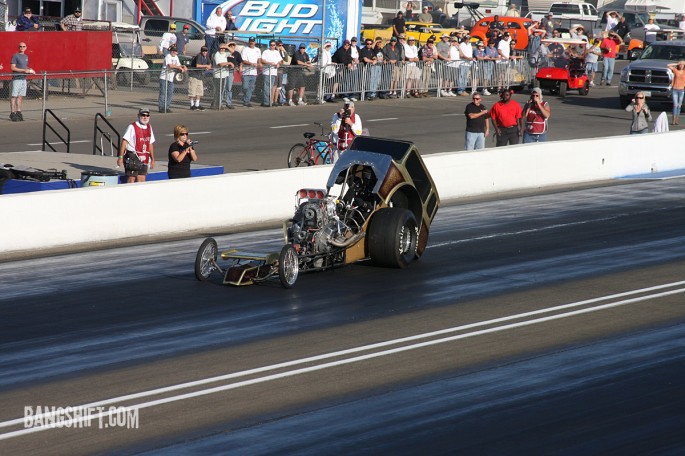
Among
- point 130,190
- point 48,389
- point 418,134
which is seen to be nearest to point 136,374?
point 48,389

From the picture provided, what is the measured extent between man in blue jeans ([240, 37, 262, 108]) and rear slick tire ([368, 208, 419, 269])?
61.1 ft

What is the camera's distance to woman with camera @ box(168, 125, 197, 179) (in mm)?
18828

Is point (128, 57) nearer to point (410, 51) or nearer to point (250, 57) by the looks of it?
point (250, 57)

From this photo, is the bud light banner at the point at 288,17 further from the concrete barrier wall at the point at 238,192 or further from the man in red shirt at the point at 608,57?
the concrete barrier wall at the point at 238,192

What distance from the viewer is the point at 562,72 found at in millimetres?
40406

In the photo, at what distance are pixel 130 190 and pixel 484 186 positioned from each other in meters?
7.92

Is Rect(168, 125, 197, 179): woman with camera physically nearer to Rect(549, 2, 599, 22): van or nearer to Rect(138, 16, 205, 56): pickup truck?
Rect(138, 16, 205, 56): pickup truck

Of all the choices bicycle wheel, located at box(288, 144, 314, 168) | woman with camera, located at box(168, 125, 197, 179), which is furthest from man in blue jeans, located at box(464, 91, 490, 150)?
woman with camera, located at box(168, 125, 197, 179)

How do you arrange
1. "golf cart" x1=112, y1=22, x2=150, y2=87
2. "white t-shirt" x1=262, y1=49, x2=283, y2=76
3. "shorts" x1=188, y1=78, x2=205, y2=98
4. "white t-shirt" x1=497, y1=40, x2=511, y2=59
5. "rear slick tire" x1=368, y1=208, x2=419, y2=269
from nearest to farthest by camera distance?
"rear slick tire" x1=368, y1=208, x2=419, y2=269, "shorts" x1=188, y1=78, x2=205, y2=98, "white t-shirt" x1=262, y1=49, x2=283, y2=76, "golf cart" x1=112, y1=22, x2=150, y2=87, "white t-shirt" x1=497, y1=40, x2=511, y2=59

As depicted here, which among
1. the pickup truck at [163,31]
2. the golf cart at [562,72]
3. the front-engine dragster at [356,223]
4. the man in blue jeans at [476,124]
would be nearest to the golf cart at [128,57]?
the pickup truck at [163,31]

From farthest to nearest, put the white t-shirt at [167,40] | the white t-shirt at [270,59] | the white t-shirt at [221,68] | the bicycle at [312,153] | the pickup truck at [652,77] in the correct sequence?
the pickup truck at [652,77] → the white t-shirt at [167,40] → the white t-shirt at [270,59] → the white t-shirt at [221,68] → the bicycle at [312,153]

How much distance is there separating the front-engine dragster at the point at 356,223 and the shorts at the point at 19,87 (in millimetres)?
15822

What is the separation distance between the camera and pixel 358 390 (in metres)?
9.79

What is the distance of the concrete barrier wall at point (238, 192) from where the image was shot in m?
16.4
